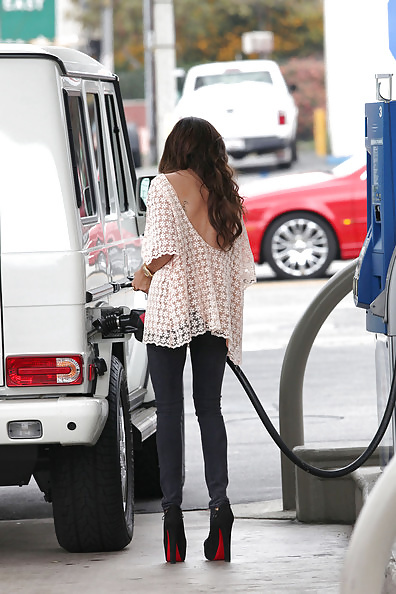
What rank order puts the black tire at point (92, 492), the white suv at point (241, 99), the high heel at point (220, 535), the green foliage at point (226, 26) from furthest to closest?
the green foliage at point (226, 26) < the white suv at point (241, 99) < the black tire at point (92, 492) < the high heel at point (220, 535)

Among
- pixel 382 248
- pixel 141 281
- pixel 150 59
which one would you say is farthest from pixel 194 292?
pixel 150 59

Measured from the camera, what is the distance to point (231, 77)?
88.9ft

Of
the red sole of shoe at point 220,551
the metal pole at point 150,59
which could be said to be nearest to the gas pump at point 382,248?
the red sole of shoe at point 220,551

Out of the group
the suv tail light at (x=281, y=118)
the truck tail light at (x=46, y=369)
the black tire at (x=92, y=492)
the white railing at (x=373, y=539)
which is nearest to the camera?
the white railing at (x=373, y=539)

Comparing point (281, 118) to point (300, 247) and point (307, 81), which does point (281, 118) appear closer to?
point (300, 247)

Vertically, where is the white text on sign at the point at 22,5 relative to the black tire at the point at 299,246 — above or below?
above

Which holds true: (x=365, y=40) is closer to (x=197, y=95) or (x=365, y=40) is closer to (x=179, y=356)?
(x=197, y=95)

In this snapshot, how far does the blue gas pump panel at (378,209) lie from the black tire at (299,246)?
10.1m

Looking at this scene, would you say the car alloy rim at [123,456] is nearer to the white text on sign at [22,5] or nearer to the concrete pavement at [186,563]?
the concrete pavement at [186,563]

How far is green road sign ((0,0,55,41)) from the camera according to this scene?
2253cm

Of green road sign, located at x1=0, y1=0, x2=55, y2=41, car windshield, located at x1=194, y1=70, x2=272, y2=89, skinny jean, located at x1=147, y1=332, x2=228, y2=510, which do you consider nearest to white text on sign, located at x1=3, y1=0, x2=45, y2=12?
green road sign, located at x1=0, y1=0, x2=55, y2=41

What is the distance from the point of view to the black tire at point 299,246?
15.6 meters

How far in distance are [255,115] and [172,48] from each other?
2.59m

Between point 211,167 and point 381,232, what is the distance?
729 mm
